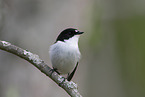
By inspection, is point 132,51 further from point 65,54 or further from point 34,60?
point 34,60

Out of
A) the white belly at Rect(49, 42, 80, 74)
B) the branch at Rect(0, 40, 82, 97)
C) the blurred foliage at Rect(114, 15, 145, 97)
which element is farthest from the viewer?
the blurred foliage at Rect(114, 15, 145, 97)

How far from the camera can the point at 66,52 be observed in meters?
4.26

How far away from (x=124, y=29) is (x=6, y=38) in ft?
22.8

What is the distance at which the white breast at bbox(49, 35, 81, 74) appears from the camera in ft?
14.0

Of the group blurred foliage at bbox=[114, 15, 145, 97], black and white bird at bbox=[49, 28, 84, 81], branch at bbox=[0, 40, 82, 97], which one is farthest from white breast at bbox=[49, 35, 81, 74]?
blurred foliage at bbox=[114, 15, 145, 97]

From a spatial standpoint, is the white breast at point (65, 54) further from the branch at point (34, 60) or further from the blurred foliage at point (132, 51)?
the blurred foliage at point (132, 51)

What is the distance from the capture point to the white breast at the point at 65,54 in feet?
14.0

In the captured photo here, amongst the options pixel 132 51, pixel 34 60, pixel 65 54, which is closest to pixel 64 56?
pixel 65 54

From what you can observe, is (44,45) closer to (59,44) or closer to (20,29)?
(20,29)

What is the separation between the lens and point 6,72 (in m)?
5.03

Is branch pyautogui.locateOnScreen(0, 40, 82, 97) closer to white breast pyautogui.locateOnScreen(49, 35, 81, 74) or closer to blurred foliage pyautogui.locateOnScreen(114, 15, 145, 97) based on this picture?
white breast pyautogui.locateOnScreen(49, 35, 81, 74)

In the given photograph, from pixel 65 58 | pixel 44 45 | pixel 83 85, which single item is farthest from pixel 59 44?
pixel 83 85

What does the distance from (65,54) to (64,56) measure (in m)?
0.04

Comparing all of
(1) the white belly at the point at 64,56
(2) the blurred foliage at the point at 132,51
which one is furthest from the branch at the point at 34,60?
(2) the blurred foliage at the point at 132,51
